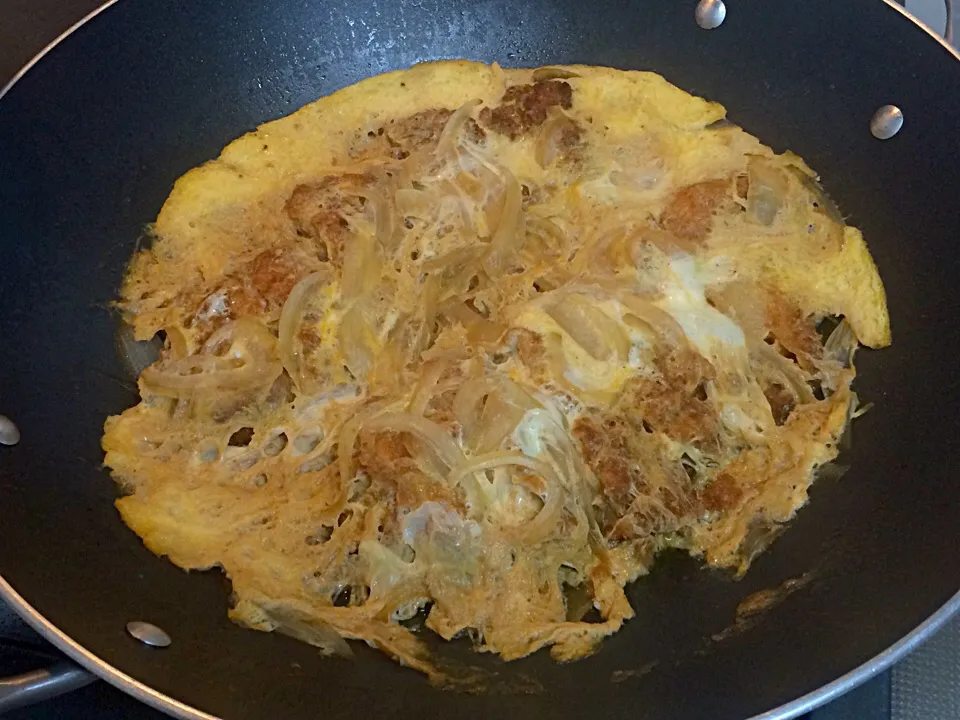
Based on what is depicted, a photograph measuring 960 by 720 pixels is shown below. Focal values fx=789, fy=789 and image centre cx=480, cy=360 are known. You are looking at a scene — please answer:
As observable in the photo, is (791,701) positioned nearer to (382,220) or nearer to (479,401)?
(479,401)

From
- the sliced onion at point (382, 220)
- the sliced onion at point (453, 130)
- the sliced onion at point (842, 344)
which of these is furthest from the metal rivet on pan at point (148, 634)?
the sliced onion at point (842, 344)

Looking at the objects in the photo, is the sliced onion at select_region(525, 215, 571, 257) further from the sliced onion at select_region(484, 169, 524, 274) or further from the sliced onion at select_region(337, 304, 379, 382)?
the sliced onion at select_region(337, 304, 379, 382)

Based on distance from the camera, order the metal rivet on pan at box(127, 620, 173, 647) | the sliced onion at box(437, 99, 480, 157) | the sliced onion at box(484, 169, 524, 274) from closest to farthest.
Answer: the metal rivet on pan at box(127, 620, 173, 647) < the sliced onion at box(484, 169, 524, 274) < the sliced onion at box(437, 99, 480, 157)

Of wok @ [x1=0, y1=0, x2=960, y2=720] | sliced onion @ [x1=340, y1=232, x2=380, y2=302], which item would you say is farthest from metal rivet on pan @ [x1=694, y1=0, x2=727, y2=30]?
sliced onion @ [x1=340, y1=232, x2=380, y2=302]

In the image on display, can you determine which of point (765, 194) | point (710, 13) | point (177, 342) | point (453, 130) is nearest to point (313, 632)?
point (177, 342)

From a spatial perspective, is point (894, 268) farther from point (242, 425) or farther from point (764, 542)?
point (242, 425)
